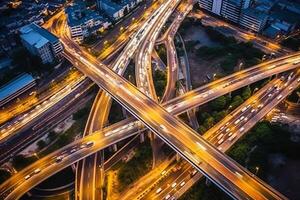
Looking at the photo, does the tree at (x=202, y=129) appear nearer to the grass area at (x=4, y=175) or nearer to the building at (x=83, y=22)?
the grass area at (x=4, y=175)

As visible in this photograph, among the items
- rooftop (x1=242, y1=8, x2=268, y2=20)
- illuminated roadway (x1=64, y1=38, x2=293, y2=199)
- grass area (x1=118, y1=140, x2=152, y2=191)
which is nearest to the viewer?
illuminated roadway (x1=64, y1=38, x2=293, y2=199)

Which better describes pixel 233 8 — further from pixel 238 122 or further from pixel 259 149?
pixel 259 149

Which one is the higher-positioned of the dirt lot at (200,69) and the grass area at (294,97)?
the grass area at (294,97)

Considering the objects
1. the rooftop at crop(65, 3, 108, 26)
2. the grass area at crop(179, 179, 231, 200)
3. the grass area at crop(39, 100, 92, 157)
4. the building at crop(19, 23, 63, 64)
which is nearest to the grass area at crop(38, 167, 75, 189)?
the grass area at crop(39, 100, 92, 157)

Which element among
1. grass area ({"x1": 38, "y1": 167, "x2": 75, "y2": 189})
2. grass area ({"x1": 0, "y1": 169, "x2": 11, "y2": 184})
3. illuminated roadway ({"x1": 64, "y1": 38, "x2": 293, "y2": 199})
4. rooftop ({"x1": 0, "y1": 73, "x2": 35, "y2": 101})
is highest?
illuminated roadway ({"x1": 64, "y1": 38, "x2": 293, "y2": 199})

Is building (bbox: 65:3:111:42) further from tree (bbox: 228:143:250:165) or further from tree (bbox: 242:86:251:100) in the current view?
tree (bbox: 228:143:250:165)

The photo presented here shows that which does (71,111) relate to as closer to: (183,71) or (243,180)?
(183,71)

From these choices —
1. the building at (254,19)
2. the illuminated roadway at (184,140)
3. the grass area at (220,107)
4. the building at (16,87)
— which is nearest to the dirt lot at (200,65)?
the grass area at (220,107)
